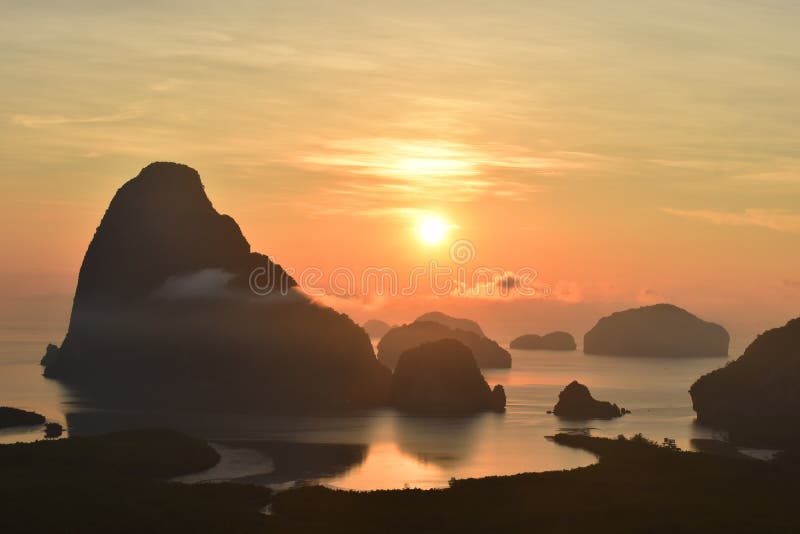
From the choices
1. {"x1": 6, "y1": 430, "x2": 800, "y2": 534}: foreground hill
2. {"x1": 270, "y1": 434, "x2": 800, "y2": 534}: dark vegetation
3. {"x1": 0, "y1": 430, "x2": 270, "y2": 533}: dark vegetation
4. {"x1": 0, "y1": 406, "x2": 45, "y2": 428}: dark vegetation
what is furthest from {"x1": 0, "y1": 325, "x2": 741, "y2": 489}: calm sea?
{"x1": 270, "y1": 434, "x2": 800, "y2": 534}: dark vegetation

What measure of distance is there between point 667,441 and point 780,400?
18779 mm

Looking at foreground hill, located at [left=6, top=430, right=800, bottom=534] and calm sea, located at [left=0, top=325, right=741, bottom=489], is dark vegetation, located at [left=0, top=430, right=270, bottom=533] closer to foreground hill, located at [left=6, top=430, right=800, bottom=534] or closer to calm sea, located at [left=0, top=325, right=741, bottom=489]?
foreground hill, located at [left=6, top=430, right=800, bottom=534]

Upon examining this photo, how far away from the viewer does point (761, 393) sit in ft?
584

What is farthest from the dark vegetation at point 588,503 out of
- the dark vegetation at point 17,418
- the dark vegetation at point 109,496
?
the dark vegetation at point 17,418

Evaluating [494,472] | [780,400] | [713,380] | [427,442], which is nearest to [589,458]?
[494,472]

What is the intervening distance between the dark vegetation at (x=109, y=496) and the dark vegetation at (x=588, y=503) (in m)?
5.06

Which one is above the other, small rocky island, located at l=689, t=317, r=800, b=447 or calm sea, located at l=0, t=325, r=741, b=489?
small rocky island, located at l=689, t=317, r=800, b=447

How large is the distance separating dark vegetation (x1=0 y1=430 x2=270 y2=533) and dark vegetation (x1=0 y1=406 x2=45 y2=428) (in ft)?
145

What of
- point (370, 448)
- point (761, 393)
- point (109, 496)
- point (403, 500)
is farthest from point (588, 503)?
point (761, 393)

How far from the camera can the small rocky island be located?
559 ft

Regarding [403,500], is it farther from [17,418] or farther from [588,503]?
[17,418]

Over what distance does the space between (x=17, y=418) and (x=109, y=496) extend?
3242 inches

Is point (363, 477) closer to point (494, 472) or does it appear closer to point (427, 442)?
point (494, 472)

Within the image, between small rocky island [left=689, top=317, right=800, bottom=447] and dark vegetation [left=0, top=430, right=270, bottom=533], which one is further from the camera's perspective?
small rocky island [left=689, top=317, right=800, bottom=447]
